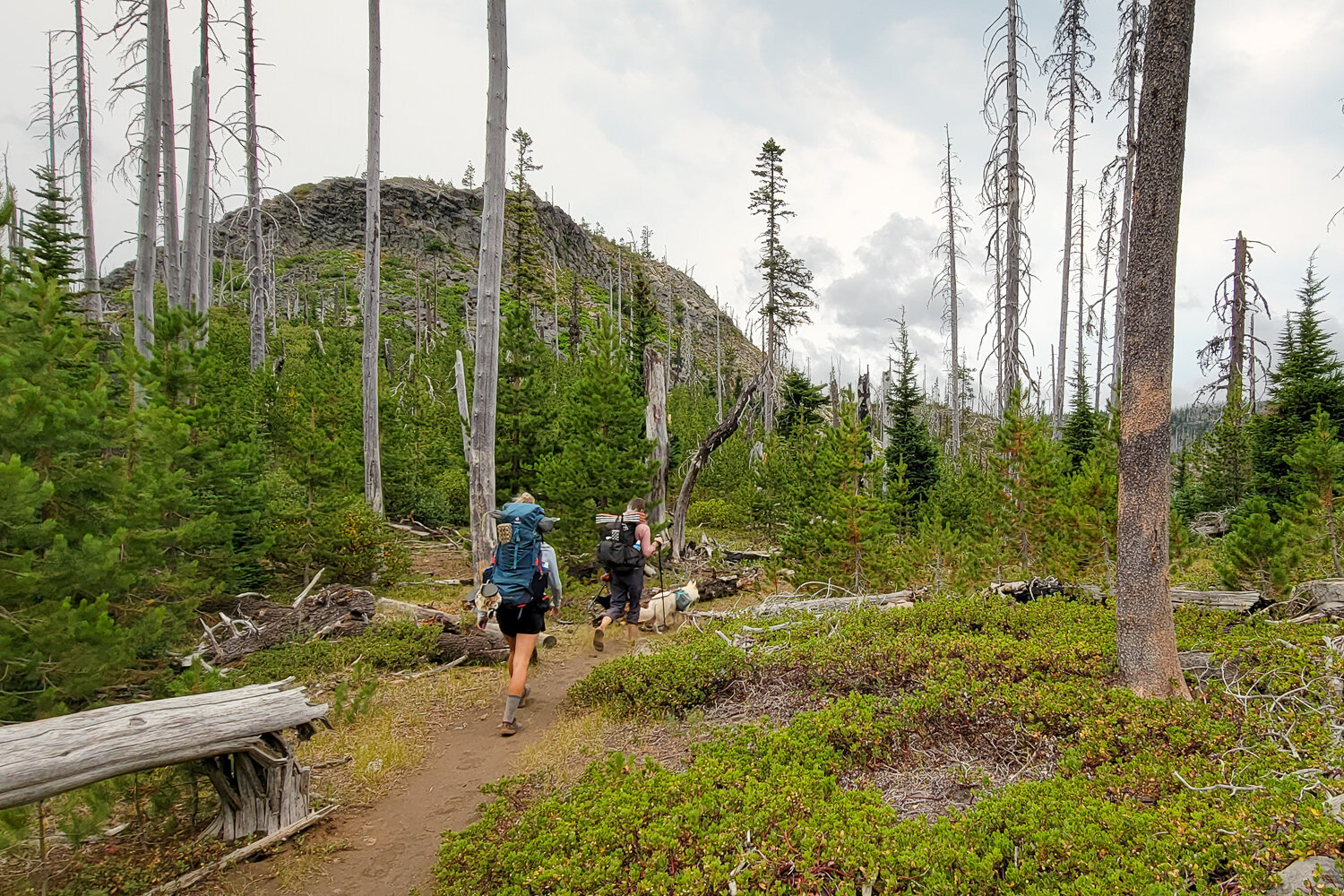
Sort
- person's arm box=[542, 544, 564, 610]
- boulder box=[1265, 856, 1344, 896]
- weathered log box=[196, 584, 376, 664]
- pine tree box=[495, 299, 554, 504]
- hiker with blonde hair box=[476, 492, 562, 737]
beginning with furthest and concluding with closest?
pine tree box=[495, 299, 554, 504], weathered log box=[196, 584, 376, 664], person's arm box=[542, 544, 564, 610], hiker with blonde hair box=[476, 492, 562, 737], boulder box=[1265, 856, 1344, 896]

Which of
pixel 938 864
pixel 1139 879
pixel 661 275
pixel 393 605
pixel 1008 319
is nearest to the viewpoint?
pixel 1139 879

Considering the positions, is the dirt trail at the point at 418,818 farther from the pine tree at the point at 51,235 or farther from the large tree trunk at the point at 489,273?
the pine tree at the point at 51,235

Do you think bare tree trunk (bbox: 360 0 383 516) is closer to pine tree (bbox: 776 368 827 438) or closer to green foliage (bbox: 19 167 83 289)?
green foliage (bbox: 19 167 83 289)

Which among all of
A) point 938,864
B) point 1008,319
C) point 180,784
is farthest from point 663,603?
point 1008,319

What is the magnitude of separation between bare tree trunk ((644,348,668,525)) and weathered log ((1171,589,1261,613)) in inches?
319

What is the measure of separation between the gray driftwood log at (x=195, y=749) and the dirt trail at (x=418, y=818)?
40cm

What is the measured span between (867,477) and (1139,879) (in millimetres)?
8279

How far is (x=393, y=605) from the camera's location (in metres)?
9.38

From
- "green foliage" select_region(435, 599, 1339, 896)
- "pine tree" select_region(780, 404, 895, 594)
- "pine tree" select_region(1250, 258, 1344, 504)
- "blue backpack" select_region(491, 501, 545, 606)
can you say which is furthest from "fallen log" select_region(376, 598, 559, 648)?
"pine tree" select_region(1250, 258, 1344, 504)

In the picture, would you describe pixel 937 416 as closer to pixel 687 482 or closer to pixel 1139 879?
pixel 687 482

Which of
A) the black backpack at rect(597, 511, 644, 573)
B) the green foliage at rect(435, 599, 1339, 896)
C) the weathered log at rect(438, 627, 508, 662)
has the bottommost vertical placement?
the weathered log at rect(438, 627, 508, 662)

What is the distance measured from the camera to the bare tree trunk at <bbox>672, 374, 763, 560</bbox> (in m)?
12.3

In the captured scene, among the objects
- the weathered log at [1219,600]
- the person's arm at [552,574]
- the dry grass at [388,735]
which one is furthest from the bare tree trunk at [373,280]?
the weathered log at [1219,600]

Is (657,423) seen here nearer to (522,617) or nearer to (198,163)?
(522,617)
